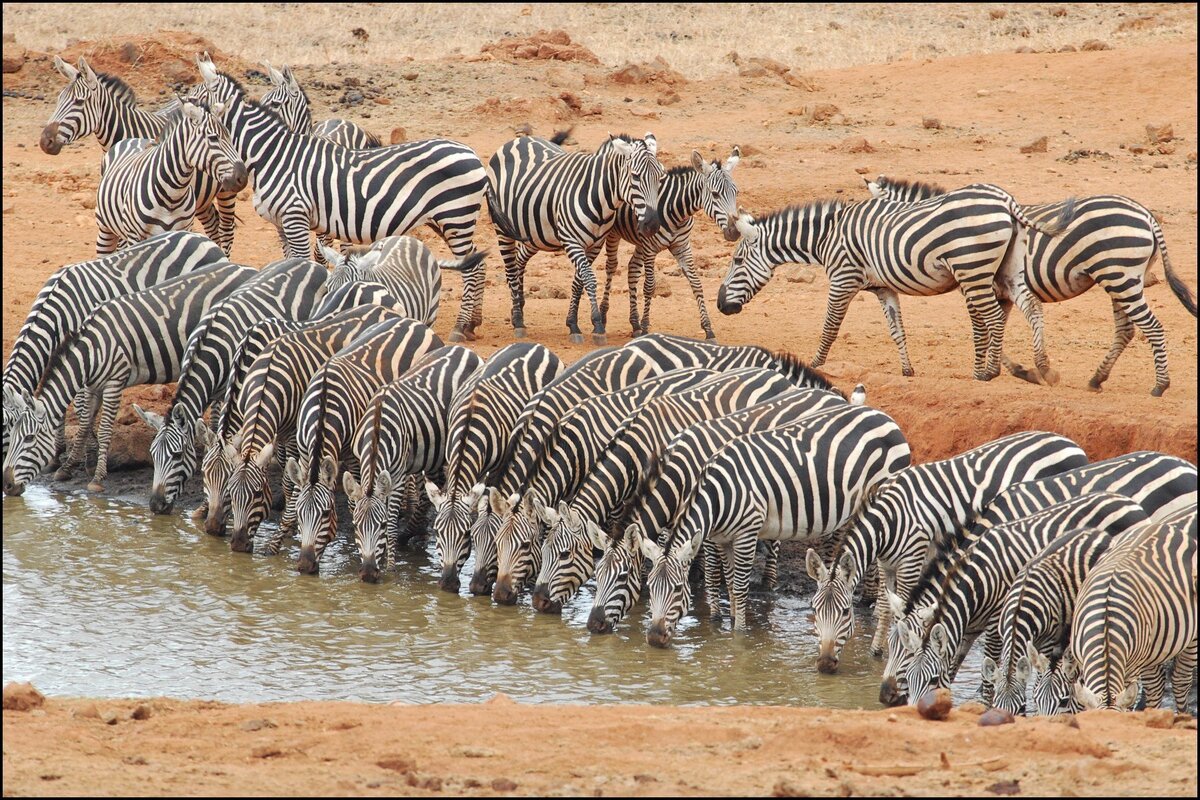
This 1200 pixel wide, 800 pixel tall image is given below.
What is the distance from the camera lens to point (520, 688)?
8812 mm

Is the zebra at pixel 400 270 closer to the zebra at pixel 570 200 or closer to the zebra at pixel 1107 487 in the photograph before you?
the zebra at pixel 570 200

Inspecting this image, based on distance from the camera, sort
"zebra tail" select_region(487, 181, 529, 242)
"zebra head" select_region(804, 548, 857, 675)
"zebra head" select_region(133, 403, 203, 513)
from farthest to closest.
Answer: "zebra tail" select_region(487, 181, 529, 242), "zebra head" select_region(133, 403, 203, 513), "zebra head" select_region(804, 548, 857, 675)

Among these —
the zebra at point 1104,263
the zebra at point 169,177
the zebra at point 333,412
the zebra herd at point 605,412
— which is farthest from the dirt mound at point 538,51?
the zebra at point 333,412

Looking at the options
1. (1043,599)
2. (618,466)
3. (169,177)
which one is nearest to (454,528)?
(618,466)

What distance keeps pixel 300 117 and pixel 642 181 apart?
5.72 meters

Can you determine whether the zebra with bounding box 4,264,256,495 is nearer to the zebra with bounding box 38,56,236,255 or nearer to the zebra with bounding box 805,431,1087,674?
the zebra with bounding box 38,56,236,255

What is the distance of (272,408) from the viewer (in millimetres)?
11758

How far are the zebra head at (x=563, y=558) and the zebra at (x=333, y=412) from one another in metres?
1.41

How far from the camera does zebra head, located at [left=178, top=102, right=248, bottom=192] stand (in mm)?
15016

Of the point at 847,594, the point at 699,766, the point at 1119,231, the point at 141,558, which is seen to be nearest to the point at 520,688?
the point at 847,594

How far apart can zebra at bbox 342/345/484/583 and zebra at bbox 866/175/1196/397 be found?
531cm

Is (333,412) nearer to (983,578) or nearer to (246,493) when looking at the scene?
(246,493)

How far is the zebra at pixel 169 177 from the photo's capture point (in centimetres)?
1507

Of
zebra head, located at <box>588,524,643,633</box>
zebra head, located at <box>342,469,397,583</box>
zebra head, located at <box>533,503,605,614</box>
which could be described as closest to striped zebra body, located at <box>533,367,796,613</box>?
zebra head, located at <box>533,503,605,614</box>
